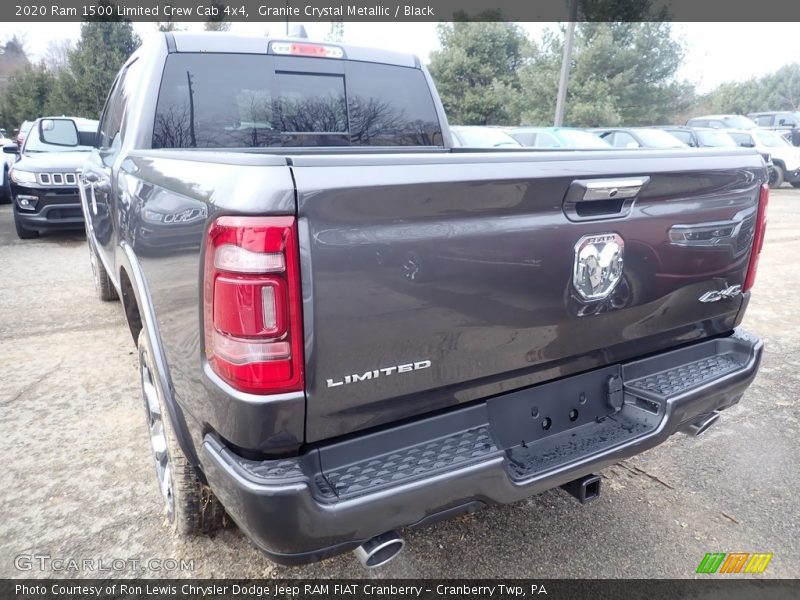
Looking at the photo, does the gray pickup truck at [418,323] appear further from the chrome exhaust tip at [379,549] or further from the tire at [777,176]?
the tire at [777,176]

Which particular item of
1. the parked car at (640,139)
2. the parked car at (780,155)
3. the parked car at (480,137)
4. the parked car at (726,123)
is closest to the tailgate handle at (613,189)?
the parked car at (480,137)

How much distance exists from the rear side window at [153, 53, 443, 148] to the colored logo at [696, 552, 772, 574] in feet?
8.77

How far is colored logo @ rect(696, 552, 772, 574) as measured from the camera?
2309mm

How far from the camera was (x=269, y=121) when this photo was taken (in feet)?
10.2

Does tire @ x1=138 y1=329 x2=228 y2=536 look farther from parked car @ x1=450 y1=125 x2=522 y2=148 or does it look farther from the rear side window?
parked car @ x1=450 y1=125 x2=522 y2=148

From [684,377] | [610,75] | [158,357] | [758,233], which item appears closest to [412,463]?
[158,357]

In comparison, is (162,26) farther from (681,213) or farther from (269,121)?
(681,213)

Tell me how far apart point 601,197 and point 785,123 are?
2771 cm

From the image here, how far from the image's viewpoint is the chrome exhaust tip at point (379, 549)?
1.64 metres

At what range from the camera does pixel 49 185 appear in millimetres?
8016

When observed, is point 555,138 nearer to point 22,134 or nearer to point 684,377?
point 684,377

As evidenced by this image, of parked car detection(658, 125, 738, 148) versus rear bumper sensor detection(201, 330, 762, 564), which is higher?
parked car detection(658, 125, 738, 148)

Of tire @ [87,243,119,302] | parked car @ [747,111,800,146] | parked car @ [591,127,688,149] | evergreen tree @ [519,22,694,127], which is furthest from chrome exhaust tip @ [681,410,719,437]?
evergreen tree @ [519,22,694,127]

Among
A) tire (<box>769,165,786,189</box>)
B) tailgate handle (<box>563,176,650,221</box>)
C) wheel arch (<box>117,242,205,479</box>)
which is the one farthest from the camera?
tire (<box>769,165,786,189</box>)
